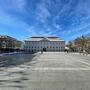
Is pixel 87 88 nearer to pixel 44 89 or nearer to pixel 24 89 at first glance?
pixel 44 89

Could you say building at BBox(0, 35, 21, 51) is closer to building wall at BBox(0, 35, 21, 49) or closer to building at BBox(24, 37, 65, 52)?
building wall at BBox(0, 35, 21, 49)

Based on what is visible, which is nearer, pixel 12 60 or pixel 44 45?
pixel 12 60

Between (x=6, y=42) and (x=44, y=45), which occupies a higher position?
(x=6, y=42)

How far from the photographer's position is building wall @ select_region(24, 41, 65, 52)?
5369 inches

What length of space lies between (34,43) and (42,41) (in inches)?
294

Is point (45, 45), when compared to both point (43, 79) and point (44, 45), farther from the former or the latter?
point (43, 79)

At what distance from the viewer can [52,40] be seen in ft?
461

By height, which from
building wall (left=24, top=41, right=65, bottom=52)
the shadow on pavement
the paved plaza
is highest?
building wall (left=24, top=41, right=65, bottom=52)

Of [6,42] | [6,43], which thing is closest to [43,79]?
[6,42]

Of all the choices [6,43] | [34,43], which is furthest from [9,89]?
[34,43]

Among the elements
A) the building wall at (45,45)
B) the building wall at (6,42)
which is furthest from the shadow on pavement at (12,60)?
the building wall at (45,45)

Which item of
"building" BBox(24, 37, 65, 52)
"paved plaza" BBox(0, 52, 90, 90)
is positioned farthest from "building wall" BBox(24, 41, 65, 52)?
"paved plaza" BBox(0, 52, 90, 90)

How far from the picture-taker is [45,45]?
13725 centimetres

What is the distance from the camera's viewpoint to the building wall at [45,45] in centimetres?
13638
